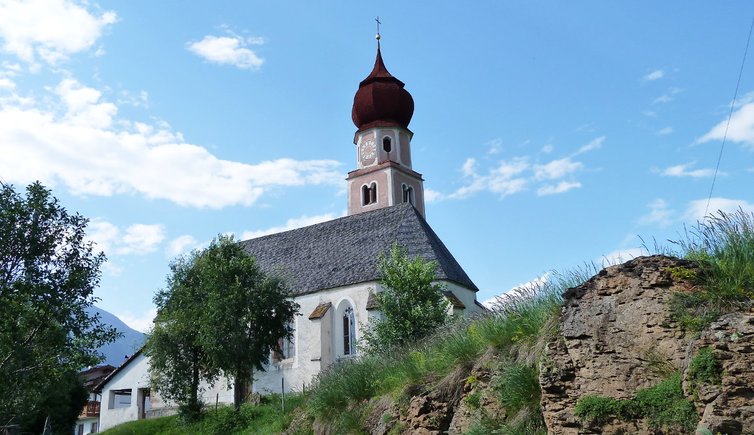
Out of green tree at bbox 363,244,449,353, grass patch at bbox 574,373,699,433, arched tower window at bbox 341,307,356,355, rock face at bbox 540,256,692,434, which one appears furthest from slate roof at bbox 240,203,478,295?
grass patch at bbox 574,373,699,433

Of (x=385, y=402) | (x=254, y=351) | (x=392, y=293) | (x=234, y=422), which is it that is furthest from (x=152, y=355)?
(x=385, y=402)

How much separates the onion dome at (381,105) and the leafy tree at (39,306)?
34.9m

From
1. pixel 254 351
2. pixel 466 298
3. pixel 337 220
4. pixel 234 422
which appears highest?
pixel 337 220

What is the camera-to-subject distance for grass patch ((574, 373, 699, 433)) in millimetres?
6574

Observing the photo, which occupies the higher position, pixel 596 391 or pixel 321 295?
pixel 321 295

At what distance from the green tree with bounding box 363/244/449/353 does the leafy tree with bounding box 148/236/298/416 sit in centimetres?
601

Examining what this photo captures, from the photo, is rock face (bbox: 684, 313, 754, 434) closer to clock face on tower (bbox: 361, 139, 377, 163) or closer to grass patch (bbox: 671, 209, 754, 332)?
grass patch (bbox: 671, 209, 754, 332)

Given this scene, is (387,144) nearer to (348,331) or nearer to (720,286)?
(348,331)

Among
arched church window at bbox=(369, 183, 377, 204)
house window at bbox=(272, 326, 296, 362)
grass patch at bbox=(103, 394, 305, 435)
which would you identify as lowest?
grass patch at bbox=(103, 394, 305, 435)

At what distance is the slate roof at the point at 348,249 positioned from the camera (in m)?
34.4

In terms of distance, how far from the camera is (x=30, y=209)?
17109 millimetres

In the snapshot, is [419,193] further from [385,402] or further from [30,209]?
[385,402]

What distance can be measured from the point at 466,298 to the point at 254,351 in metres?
11.6

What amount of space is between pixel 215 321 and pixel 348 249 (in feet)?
38.9
